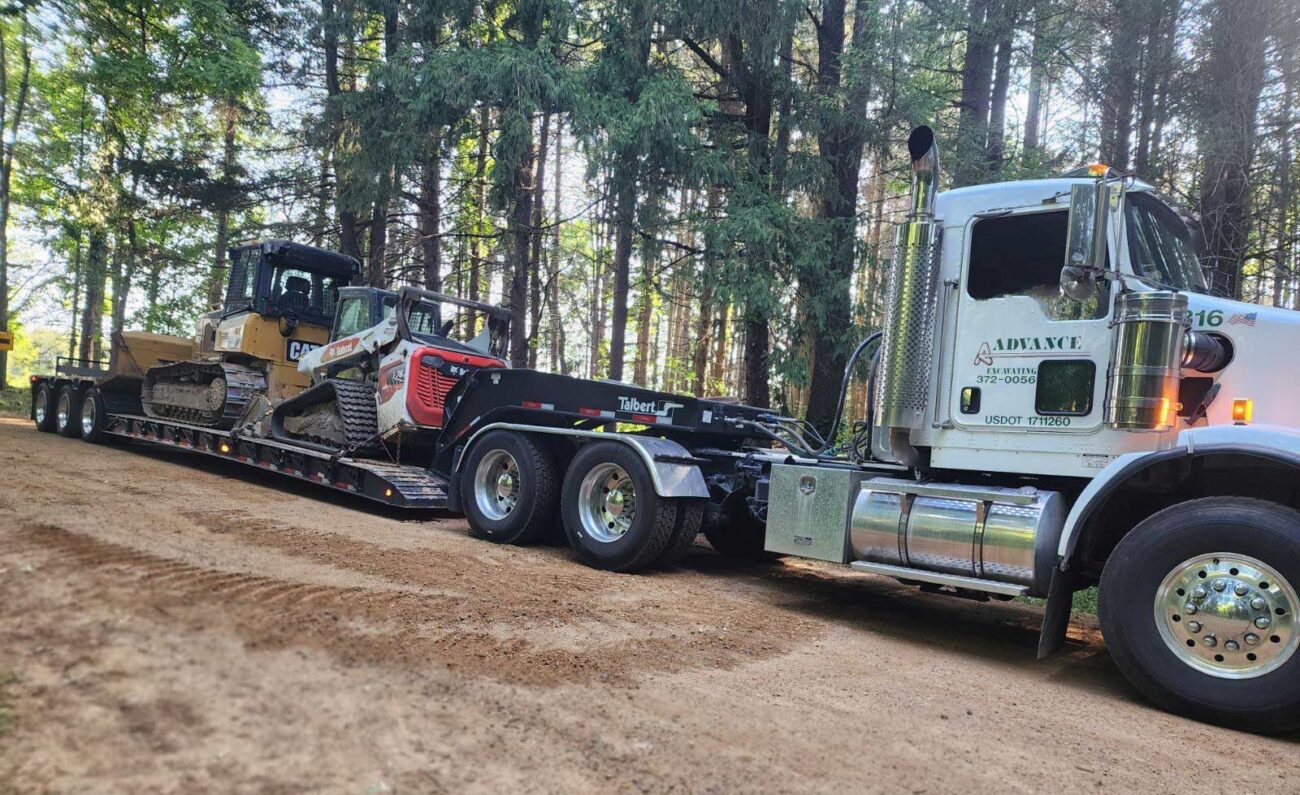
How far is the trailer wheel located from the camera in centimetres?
1348

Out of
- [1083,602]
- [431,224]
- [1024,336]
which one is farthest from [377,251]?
[1024,336]

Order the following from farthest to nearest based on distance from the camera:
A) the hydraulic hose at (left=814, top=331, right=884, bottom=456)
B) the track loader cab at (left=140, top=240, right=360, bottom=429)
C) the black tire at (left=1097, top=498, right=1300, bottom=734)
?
the track loader cab at (left=140, top=240, right=360, bottom=429), the hydraulic hose at (left=814, top=331, right=884, bottom=456), the black tire at (left=1097, top=498, right=1300, bottom=734)

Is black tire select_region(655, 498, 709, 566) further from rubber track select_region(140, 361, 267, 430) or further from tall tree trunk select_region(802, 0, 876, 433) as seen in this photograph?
rubber track select_region(140, 361, 267, 430)

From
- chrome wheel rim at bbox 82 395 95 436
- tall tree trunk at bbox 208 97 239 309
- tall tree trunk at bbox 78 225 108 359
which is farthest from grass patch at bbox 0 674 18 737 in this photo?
tall tree trunk at bbox 78 225 108 359

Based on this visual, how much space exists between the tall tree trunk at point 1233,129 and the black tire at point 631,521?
7.16 m

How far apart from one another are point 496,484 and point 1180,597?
5.65 meters

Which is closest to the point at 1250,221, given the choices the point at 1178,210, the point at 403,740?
the point at 1178,210

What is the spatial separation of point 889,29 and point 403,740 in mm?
12365

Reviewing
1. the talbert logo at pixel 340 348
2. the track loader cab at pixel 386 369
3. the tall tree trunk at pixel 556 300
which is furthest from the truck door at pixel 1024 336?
the tall tree trunk at pixel 556 300

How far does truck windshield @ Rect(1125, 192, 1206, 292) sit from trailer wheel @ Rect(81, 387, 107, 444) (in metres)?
14.3

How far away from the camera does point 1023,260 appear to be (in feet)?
18.4

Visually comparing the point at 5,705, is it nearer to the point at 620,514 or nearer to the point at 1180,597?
the point at 620,514

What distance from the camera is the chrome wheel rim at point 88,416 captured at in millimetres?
13664

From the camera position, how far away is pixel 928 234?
19.2 feet
